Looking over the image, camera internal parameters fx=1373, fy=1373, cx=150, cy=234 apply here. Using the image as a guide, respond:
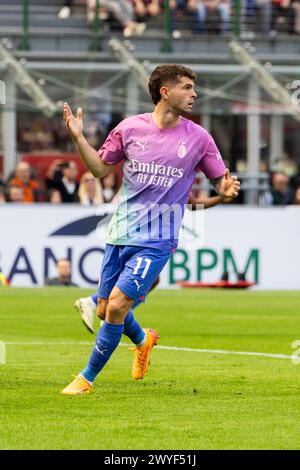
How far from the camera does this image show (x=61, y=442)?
7.55 m

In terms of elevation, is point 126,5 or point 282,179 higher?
point 126,5

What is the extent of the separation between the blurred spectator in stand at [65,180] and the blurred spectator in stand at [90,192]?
0.82 feet

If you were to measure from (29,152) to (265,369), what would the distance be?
1652cm

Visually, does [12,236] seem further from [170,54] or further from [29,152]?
[170,54]

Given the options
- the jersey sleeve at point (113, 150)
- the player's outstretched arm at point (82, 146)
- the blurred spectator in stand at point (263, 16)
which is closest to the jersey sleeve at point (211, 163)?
the jersey sleeve at point (113, 150)

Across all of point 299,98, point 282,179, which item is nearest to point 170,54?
point 299,98

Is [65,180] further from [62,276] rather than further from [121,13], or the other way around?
[121,13]

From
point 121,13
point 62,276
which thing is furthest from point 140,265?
point 121,13

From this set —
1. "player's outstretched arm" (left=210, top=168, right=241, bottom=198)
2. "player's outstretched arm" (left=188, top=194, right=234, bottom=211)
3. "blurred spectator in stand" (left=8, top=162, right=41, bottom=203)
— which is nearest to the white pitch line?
"player's outstretched arm" (left=188, top=194, right=234, bottom=211)

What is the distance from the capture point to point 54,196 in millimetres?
24859

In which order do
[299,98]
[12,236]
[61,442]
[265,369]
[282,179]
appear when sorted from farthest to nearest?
1. [299,98]
2. [282,179]
3. [12,236]
4. [265,369]
5. [61,442]

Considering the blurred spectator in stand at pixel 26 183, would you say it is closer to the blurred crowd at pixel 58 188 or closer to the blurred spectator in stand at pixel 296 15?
the blurred crowd at pixel 58 188

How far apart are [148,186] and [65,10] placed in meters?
22.1

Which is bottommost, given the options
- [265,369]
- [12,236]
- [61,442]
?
[12,236]
